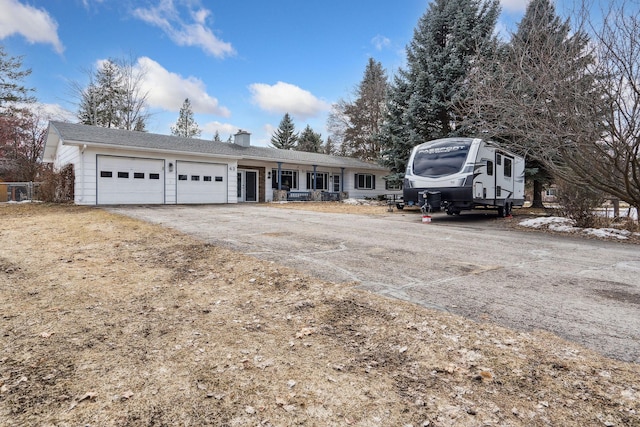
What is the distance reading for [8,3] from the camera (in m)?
15.9

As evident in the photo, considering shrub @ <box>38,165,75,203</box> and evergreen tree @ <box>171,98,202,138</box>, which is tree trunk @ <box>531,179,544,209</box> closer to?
shrub @ <box>38,165,75,203</box>

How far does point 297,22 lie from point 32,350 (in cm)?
1663

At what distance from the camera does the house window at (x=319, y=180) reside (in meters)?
24.1

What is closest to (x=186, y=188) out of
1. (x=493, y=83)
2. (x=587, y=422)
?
(x=493, y=83)

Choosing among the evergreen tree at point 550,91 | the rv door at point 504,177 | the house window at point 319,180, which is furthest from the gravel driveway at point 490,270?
the house window at point 319,180

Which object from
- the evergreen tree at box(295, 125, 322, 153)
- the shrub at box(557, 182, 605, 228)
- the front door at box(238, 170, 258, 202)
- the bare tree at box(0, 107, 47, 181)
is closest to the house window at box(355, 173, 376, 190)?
the front door at box(238, 170, 258, 202)

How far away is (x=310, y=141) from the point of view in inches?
1826

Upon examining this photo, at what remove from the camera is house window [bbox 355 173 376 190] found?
26259mm

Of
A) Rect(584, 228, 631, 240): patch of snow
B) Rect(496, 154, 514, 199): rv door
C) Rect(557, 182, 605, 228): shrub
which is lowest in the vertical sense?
Rect(584, 228, 631, 240): patch of snow

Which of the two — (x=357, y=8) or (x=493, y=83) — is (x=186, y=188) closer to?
(x=357, y=8)

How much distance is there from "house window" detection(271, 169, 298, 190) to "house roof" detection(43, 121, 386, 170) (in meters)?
1.06

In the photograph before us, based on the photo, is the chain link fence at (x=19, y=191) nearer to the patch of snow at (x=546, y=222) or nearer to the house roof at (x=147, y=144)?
the house roof at (x=147, y=144)

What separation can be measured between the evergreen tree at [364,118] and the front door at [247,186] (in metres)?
13.6

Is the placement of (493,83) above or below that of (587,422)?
above
